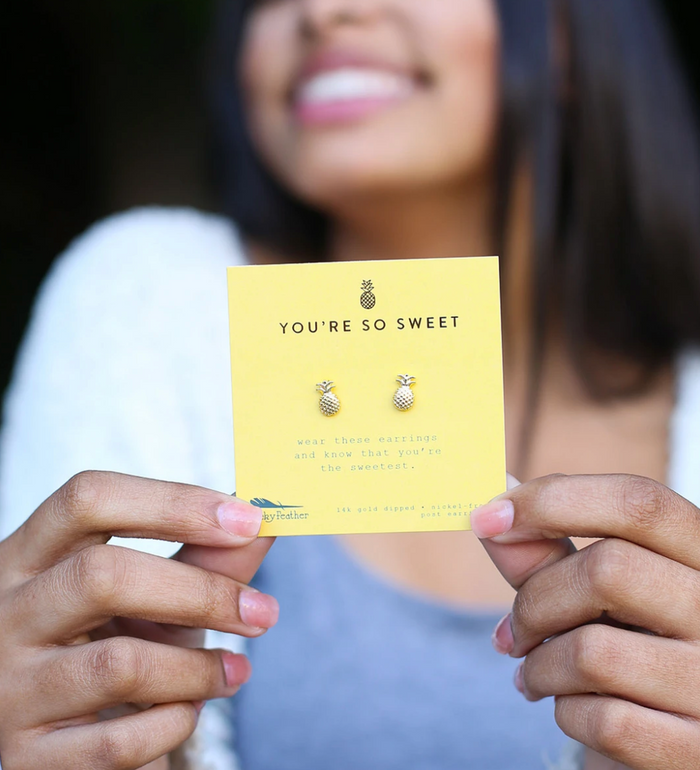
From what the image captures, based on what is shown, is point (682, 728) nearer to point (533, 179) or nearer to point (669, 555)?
point (669, 555)

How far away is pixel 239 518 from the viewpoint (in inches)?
23.6

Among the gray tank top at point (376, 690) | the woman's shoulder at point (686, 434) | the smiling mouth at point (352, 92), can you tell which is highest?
the smiling mouth at point (352, 92)

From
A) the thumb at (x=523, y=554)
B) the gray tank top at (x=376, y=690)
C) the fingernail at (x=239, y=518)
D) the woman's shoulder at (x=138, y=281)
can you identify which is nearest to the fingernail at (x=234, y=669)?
the fingernail at (x=239, y=518)

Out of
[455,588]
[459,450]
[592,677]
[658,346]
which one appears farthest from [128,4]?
[592,677]

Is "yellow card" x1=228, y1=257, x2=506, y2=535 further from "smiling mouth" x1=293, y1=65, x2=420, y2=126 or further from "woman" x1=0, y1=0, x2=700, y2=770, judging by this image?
"smiling mouth" x1=293, y1=65, x2=420, y2=126

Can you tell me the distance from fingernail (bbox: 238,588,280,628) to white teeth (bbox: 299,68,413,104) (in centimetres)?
76

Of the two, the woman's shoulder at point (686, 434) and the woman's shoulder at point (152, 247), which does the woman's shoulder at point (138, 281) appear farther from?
the woman's shoulder at point (686, 434)

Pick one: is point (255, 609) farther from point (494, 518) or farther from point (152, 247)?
point (152, 247)

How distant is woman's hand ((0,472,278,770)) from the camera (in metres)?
0.59

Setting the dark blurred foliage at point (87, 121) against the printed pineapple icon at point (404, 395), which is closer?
the printed pineapple icon at point (404, 395)

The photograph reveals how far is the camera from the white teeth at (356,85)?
1079 millimetres

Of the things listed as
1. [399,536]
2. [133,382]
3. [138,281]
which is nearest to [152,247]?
[138,281]

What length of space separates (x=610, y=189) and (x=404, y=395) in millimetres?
842

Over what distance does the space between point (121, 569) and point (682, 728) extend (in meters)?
0.47
